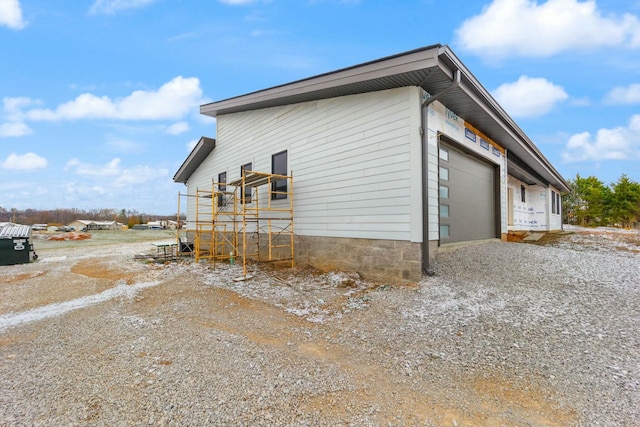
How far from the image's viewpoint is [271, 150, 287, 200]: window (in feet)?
31.2

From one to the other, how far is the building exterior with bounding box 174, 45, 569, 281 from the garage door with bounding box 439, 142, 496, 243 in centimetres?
3

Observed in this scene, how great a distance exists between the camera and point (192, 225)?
1540cm

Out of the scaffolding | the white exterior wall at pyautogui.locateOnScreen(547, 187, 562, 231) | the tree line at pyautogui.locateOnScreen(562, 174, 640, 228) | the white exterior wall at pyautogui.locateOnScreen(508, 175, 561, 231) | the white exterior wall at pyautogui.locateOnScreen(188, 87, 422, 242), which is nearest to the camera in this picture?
the white exterior wall at pyautogui.locateOnScreen(188, 87, 422, 242)

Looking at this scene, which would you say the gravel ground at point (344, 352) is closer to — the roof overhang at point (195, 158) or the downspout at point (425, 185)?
the downspout at point (425, 185)

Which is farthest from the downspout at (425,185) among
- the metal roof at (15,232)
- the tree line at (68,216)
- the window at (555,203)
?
the tree line at (68,216)

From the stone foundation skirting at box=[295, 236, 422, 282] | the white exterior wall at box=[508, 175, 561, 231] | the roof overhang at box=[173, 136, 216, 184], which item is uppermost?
the roof overhang at box=[173, 136, 216, 184]

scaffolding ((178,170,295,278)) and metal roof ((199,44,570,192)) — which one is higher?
metal roof ((199,44,570,192))

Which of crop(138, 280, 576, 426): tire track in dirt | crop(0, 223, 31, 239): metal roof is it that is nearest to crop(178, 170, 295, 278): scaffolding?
crop(138, 280, 576, 426): tire track in dirt

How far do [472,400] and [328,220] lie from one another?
223 inches

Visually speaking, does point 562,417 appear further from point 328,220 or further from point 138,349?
point 328,220

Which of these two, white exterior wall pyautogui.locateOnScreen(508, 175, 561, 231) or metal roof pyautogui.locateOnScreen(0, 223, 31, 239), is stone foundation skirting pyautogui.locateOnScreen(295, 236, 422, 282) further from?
white exterior wall pyautogui.locateOnScreen(508, 175, 561, 231)

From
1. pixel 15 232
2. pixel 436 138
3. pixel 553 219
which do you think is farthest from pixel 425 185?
pixel 553 219

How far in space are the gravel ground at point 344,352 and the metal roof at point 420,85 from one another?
13.2 ft

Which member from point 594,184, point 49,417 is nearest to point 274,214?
point 49,417
